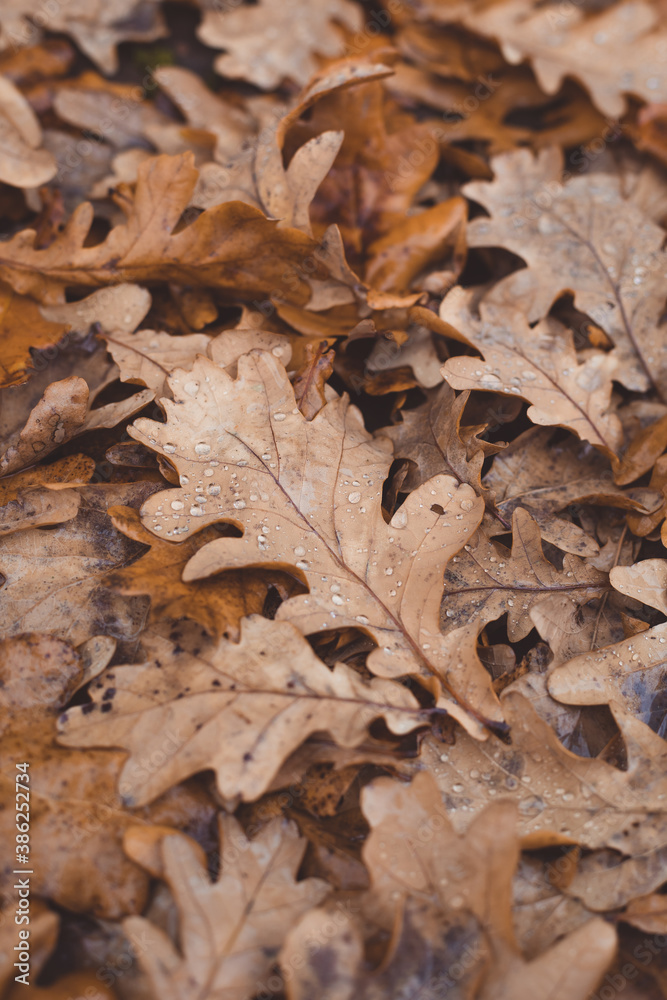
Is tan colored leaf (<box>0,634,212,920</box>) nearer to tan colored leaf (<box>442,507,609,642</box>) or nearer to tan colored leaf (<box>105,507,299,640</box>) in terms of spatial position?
tan colored leaf (<box>105,507,299,640</box>)

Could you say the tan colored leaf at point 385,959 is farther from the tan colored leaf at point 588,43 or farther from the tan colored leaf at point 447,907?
the tan colored leaf at point 588,43

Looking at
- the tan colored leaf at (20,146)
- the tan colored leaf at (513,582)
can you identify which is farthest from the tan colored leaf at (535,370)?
the tan colored leaf at (20,146)

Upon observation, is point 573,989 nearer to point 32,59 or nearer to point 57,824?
point 57,824

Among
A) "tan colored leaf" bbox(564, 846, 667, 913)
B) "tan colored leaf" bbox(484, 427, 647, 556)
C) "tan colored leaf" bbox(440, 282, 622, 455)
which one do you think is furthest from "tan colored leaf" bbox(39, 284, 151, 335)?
"tan colored leaf" bbox(564, 846, 667, 913)

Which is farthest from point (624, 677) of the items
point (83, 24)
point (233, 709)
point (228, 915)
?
point (83, 24)

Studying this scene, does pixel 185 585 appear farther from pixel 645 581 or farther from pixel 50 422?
pixel 645 581

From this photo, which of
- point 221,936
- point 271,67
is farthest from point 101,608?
point 271,67
